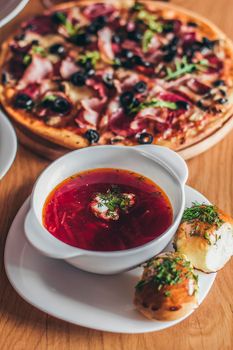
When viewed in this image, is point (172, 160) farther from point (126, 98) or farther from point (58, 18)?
point (58, 18)

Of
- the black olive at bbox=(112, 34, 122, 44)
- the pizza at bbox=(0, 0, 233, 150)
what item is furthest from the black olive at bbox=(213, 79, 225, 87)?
the black olive at bbox=(112, 34, 122, 44)

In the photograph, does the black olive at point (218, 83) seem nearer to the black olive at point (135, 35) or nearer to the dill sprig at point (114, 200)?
the black olive at point (135, 35)

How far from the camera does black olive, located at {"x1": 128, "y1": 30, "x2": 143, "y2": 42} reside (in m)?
2.05

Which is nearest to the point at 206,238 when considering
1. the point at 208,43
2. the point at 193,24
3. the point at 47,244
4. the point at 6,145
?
the point at 47,244

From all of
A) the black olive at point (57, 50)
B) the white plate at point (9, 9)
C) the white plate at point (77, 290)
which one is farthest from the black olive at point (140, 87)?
the white plate at point (77, 290)

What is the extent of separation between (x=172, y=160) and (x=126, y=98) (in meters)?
0.46

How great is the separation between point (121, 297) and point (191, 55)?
968 millimetres

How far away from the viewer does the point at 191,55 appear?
1.98m

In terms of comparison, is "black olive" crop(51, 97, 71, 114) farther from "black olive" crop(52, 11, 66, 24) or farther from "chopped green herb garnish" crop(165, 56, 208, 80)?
"black olive" crop(52, 11, 66, 24)

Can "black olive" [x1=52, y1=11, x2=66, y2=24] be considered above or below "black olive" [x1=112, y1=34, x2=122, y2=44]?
above

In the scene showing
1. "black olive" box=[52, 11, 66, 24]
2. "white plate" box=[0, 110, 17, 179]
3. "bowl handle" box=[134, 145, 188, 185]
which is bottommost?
"black olive" box=[52, 11, 66, 24]

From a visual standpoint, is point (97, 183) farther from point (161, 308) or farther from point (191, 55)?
point (191, 55)

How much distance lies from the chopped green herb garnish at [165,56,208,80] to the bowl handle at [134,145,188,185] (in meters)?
0.53

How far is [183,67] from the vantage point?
76.4 inches
